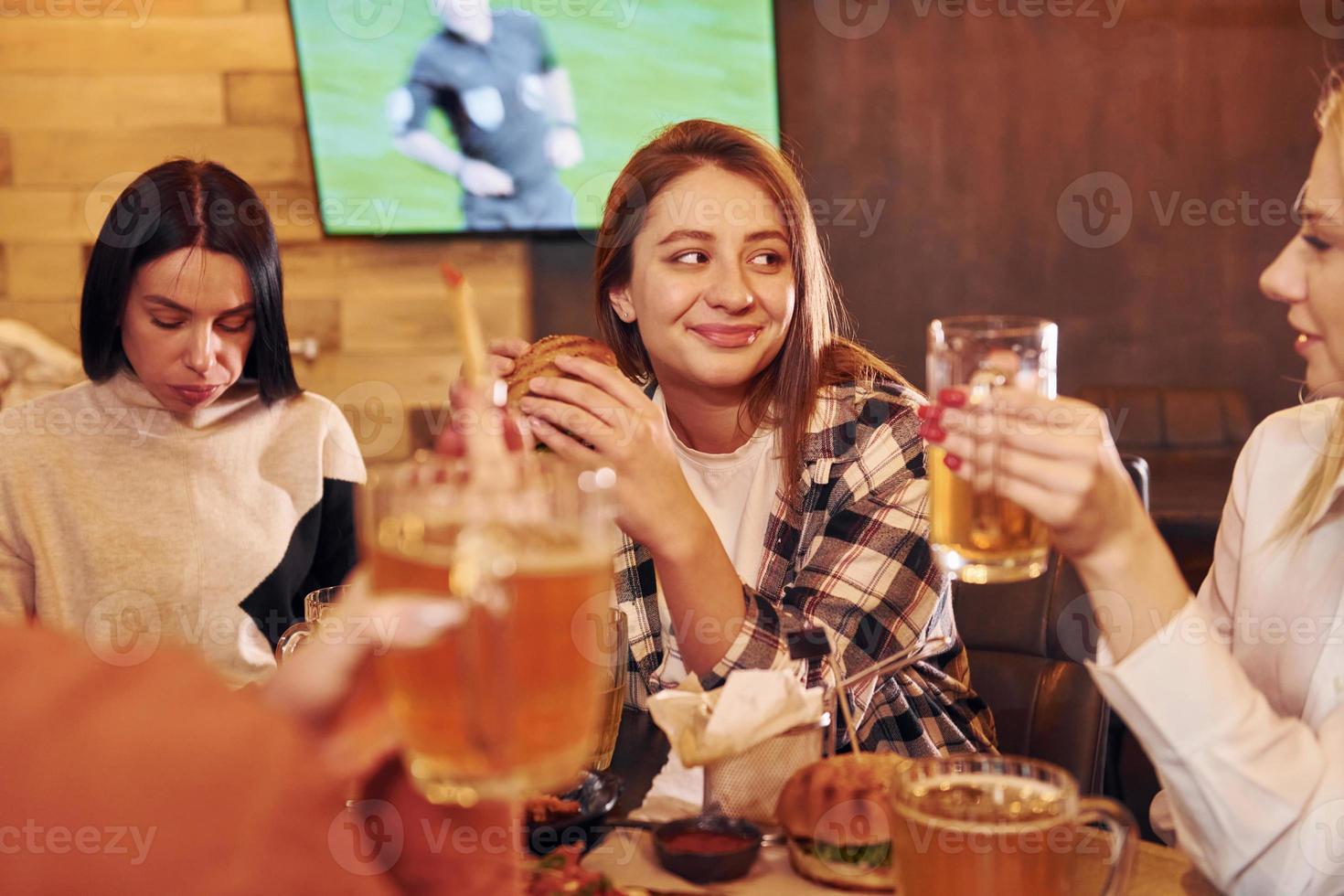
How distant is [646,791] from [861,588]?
1.50ft

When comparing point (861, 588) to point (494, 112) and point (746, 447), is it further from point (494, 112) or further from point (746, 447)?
point (494, 112)

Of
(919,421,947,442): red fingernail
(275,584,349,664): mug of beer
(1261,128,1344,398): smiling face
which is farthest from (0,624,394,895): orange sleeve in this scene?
(1261,128,1344,398): smiling face

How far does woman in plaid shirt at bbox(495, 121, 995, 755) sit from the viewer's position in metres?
1.38

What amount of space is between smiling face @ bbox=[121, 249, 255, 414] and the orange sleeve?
1.61m

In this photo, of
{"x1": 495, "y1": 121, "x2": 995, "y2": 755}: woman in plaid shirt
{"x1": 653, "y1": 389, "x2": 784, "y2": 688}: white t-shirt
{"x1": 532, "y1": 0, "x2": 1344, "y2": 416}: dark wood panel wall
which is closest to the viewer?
{"x1": 495, "y1": 121, "x2": 995, "y2": 755}: woman in plaid shirt

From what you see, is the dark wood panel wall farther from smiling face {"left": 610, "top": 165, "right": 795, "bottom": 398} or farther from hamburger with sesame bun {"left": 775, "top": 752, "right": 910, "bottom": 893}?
hamburger with sesame bun {"left": 775, "top": 752, "right": 910, "bottom": 893}

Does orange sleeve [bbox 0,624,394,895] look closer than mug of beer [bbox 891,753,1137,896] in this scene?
Yes

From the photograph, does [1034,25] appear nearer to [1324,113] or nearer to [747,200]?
[747,200]

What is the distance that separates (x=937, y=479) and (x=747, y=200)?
99cm

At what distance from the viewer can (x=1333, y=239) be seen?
3.54ft

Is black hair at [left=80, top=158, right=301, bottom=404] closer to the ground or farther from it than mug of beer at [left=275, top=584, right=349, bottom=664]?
farther from it

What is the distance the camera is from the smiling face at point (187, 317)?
194 cm

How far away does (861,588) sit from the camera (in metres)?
1.50

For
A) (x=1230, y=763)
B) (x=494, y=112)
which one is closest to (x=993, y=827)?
(x=1230, y=763)
